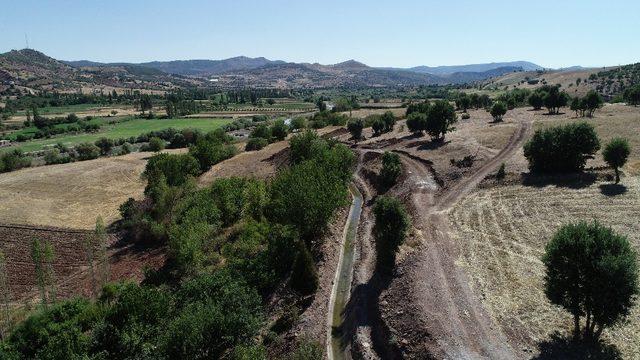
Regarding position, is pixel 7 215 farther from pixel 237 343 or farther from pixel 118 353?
pixel 237 343

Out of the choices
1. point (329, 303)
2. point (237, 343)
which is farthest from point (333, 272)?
point (237, 343)

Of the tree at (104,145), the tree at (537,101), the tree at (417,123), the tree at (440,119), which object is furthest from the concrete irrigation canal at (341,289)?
the tree at (104,145)

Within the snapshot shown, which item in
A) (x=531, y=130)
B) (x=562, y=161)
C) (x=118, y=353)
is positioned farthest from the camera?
(x=531, y=130)

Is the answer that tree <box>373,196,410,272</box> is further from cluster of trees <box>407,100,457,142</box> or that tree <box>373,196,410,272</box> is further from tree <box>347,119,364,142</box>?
tree <box>347,119,364,142</box>

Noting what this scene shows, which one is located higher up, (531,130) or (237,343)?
(531,130)

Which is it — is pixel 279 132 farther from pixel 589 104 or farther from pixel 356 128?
pixel 589 104
